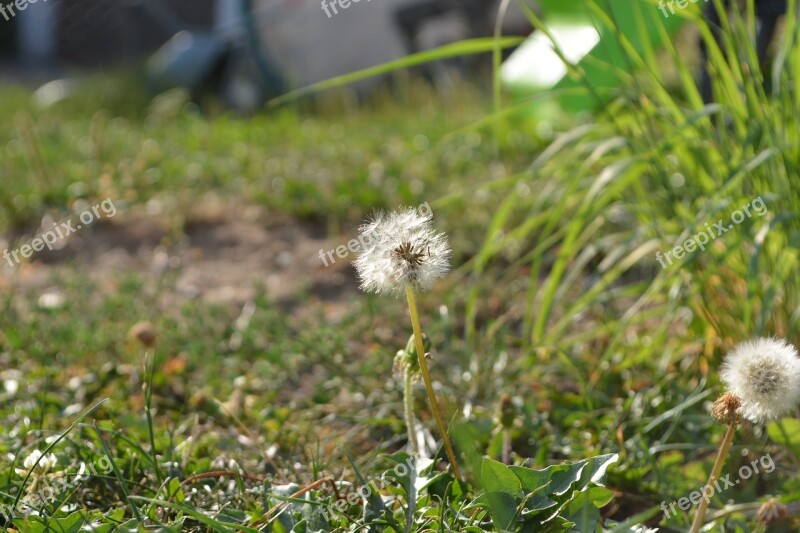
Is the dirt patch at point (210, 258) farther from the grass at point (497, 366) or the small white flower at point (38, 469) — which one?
the small white flower at point (38, 469)

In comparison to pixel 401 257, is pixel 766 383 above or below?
below

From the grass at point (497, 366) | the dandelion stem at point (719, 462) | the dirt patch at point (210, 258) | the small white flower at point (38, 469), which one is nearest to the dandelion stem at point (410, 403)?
the grass at point (497, 366)

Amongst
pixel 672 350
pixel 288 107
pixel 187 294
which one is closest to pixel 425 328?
pixel 672 350

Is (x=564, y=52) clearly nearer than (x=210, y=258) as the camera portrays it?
No

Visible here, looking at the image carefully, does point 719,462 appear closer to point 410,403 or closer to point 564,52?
point 410,403

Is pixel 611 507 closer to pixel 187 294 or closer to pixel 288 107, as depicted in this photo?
pixel 187 294

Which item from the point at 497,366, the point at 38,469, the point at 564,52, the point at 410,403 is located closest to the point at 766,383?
the point at 410,403

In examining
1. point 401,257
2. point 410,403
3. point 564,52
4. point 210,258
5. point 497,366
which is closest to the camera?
point 401,257
